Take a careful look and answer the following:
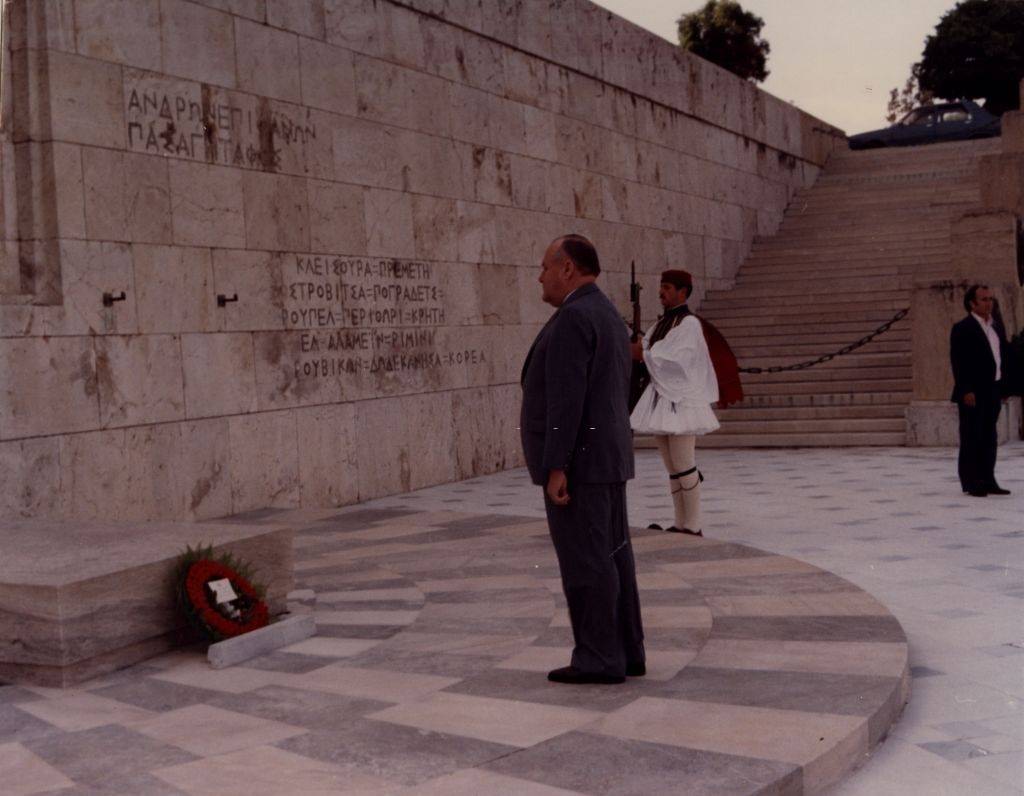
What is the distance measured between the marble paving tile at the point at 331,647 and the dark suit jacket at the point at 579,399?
1332 mm

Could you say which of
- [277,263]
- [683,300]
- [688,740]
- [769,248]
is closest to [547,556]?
[683,300]

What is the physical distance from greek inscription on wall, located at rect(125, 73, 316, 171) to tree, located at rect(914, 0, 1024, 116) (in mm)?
35512

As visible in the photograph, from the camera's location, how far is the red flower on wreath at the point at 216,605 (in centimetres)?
555

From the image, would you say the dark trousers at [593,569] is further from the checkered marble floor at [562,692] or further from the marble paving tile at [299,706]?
the marble paving tile at [299,706]

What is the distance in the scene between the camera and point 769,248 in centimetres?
2192

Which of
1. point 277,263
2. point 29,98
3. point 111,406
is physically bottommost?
point 111,406

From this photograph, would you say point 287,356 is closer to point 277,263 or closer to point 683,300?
point 277,263

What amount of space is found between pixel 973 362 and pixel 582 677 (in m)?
6.94

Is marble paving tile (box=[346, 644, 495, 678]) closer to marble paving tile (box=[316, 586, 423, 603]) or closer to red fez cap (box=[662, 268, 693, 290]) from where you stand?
marble paving tile (box=[316, 586, 423, 603])

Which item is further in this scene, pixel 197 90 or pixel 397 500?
pixel 397 500

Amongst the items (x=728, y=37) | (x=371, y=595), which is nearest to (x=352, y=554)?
(x=371, y=595)

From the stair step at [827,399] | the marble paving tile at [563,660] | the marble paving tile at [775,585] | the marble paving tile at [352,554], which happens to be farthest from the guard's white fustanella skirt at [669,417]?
the stair step at [827,399]

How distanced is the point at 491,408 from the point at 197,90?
5.07 metres

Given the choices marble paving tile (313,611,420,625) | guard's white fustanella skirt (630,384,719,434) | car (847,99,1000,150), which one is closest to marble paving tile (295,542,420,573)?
marble paving tile (313,611,420,625)
